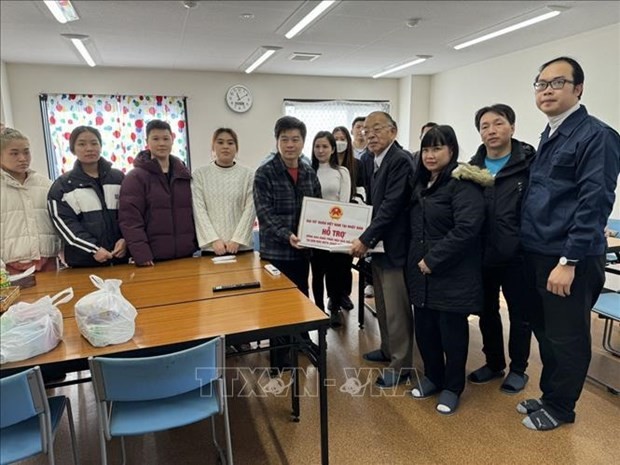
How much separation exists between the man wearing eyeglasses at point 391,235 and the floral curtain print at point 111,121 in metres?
1.39

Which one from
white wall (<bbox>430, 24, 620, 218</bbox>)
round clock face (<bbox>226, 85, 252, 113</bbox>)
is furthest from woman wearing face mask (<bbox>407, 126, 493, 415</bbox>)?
round clock face (<bbox>226, 85, 252, 113</bbox>)

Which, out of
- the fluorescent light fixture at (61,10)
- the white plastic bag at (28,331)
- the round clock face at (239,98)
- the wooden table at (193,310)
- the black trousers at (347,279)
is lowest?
the black trousers at (347,279)

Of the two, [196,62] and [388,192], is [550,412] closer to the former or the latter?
[388,192]

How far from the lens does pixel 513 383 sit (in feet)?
7.48

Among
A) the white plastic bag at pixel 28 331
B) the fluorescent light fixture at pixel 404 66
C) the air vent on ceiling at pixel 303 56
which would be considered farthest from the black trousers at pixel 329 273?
the fluorescent light fixture at pixel 404 66

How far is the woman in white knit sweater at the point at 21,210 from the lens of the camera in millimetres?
1563

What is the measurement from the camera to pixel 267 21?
11.9ft

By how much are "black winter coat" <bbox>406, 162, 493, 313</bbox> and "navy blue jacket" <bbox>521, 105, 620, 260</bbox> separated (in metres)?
0.23

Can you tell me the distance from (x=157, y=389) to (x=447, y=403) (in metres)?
1.46

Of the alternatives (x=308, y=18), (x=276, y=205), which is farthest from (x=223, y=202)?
(x=308, y=18)

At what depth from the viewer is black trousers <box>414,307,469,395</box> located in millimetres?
2010

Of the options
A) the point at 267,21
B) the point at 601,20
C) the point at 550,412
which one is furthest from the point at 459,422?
the point at 601,20

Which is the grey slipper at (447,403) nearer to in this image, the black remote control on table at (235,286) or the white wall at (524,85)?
the black remote control on table at (235,286)

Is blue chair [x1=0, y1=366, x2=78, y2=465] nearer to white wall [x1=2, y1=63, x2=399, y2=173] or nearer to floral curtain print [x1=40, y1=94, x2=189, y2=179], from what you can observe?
floral curtain print [x1=40, y1=94, x2=189, y2=179]
